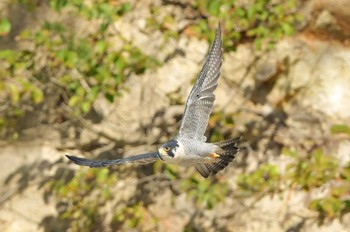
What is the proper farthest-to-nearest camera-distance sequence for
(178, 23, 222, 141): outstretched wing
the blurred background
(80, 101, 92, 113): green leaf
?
1. the blurred background
2. (80, 101, 92, 113): green leaf
3. (178, 23, 222, 141): outstretched wing

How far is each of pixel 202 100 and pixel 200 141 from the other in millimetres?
264

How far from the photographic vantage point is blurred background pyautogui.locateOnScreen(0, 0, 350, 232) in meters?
5.49

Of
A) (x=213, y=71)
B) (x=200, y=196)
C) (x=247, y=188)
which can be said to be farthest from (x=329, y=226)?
(x=213, y=71)

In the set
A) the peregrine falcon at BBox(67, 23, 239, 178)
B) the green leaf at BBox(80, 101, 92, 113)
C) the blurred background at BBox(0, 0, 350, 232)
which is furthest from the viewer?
the blurred background at BBox(0, 0, 350, 232)

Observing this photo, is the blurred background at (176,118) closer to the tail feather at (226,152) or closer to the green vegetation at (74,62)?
the green vegetation at (74,62)

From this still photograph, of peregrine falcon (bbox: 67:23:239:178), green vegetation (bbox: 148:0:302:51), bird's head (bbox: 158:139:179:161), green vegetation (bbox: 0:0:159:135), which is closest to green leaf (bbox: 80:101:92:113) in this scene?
green vegetation (bbox: 0:0:159:135)

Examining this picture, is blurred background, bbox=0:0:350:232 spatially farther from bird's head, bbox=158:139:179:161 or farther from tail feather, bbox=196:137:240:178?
bird's head, bbox=158:139:179:161

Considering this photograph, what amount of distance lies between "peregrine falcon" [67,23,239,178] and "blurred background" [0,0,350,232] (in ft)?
5.01

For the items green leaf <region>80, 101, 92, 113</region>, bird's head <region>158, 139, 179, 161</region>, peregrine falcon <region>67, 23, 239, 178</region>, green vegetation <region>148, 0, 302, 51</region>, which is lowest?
green leaf <region>80, 101, 92, 113</region>

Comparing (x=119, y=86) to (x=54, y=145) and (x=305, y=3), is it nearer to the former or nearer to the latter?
(x=54, y=145)

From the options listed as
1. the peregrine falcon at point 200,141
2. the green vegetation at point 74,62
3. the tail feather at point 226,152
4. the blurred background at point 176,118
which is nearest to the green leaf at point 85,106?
the green vegetation at point 74,62

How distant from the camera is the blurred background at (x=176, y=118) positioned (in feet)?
18.0

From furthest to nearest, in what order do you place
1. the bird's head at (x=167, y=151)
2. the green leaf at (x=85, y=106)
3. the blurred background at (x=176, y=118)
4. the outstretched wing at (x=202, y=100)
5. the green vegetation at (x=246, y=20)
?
the blurred background at (x=176, y=118)
the green vegetation at (x=246, y=20)
the green leaf at (x=85, y=106)
the outstretched wing at (x=202, y=100)
the bird's head at (x=167, y=151)

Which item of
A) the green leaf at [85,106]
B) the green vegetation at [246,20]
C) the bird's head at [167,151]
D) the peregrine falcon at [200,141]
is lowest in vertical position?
the green leaf at [85,106]
